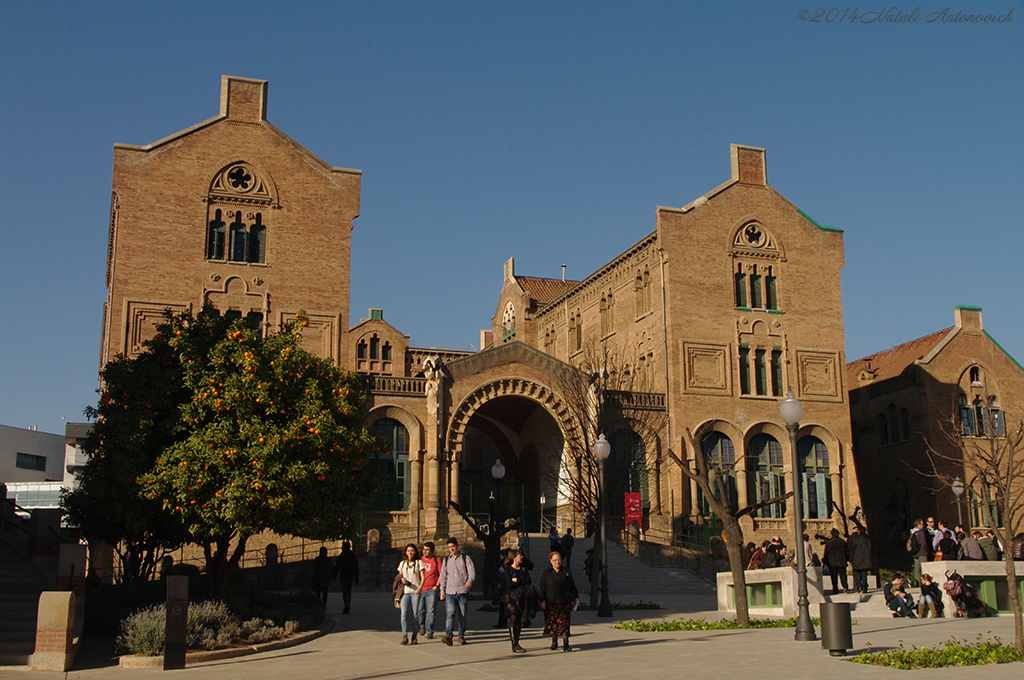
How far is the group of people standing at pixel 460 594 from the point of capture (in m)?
15.2

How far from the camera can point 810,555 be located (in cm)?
2434

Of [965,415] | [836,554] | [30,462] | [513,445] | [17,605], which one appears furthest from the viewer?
[30,462]

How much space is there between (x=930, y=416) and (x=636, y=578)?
757 inches

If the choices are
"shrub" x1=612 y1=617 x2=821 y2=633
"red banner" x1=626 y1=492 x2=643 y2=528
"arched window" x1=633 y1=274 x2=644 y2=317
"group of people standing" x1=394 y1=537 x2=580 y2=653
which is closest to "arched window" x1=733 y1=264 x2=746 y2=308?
"arched window" x1=633 y1=274 x2=644 y2=317

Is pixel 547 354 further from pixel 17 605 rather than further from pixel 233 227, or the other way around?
pixel 17 605

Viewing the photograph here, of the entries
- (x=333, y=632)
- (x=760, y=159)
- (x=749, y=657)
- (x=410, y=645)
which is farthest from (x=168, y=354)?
(x=760, y=159)

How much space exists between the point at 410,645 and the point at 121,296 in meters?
25.2

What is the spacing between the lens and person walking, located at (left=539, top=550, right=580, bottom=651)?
15.0m

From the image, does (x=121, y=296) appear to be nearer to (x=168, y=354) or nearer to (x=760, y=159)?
(x=168, y=354)

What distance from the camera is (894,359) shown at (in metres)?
51.4

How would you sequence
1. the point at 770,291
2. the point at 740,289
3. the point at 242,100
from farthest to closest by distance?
the point at 770,291 → the point at 740,289 → the point at 242,100

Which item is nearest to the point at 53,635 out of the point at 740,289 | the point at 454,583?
the point at 454,583

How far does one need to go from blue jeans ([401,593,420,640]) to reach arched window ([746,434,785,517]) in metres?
26.6

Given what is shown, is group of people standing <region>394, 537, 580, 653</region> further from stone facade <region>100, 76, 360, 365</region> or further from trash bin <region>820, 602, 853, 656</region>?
stone facade <region>100, 76, 360, 365</region>
